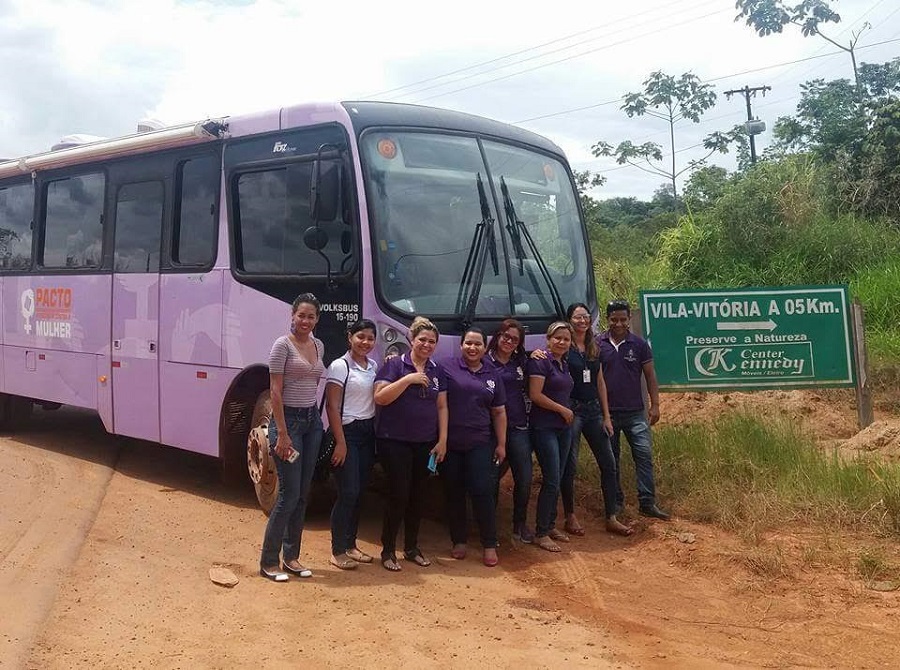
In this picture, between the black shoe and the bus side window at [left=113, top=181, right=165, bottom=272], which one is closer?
the black shoe

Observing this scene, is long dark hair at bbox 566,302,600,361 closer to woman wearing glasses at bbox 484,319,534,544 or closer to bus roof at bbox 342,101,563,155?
woman wearing glasses at bbox 484,319,534,544

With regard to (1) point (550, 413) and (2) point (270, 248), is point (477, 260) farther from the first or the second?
(2) point (270, 248)

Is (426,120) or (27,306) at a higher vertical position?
(426,120)

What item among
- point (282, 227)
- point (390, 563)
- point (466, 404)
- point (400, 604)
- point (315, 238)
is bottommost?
point (400, 604)

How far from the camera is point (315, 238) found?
621 centimetres

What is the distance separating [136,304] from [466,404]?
12.5ft

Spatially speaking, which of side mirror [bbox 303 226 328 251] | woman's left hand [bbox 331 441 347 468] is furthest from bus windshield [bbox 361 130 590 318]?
woman's left hand [bbox 331 441 347 468]

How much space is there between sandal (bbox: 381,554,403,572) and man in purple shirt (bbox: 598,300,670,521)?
2.04 m

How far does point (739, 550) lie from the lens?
6086mm

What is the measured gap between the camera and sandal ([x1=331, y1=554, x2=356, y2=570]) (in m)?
5.79

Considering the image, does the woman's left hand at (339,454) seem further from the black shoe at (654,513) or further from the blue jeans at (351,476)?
the black shoe at (654,513)

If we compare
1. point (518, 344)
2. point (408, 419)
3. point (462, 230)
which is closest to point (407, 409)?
point (408, 419)

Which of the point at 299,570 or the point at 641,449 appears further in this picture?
the point at 641,449

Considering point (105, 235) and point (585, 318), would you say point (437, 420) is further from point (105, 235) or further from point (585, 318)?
point (105, 235)
